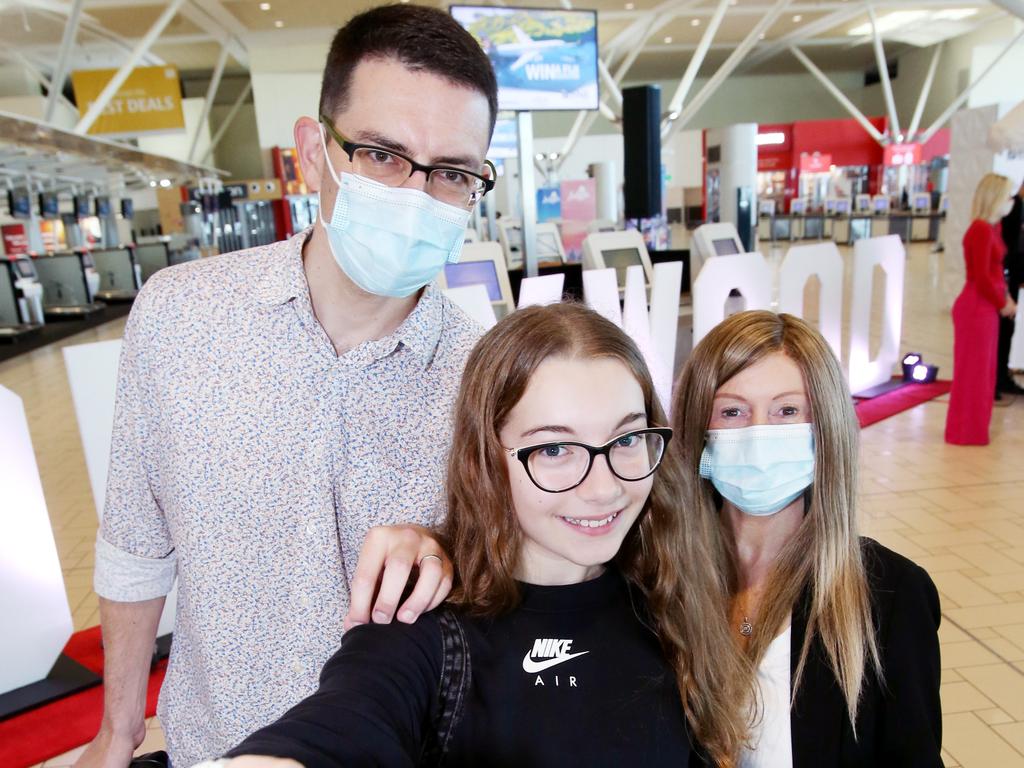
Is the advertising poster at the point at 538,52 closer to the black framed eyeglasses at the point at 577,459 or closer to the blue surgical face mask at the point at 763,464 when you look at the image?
the blue surgical face mask at the point at 763,464

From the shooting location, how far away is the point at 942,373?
805cm

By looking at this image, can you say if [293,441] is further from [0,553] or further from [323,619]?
[0,553]

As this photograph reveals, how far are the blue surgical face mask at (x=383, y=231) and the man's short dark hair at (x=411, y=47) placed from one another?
0.16 metres

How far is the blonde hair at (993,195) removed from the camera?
568 centimetres

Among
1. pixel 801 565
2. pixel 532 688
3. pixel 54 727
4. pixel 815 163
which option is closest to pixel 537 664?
pixel 532 688

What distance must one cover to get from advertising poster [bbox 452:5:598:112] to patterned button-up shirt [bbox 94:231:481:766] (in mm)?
4346

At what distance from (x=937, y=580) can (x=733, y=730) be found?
3.15m

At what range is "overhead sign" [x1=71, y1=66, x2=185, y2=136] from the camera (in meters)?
15.0

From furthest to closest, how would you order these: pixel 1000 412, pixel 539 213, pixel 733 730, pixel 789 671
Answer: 1. pixel 539 213
2. pixel 1000 412
3. pixel 789 671
4. pixel 733 730

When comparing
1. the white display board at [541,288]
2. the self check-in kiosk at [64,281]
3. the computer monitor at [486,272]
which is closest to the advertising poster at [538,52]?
the computer monitor at [486,272]

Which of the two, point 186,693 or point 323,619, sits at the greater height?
point 323,619

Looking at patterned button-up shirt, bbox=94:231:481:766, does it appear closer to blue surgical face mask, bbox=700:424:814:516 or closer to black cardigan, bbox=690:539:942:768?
blue surgical face mask, bbox=700:424:814:516

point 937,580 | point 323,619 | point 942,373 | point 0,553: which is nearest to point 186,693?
point 323,619

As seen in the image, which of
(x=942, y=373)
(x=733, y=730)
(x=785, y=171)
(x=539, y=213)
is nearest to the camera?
(x=733, y=730)
